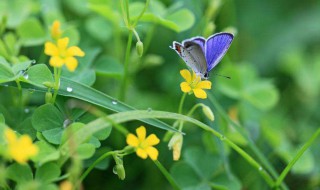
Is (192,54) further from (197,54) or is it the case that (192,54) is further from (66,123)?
(66,123)

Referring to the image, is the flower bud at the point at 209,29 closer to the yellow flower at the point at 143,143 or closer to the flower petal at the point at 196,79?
the flower petal at the point at 196,79

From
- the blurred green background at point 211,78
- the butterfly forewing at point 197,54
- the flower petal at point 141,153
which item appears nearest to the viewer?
the flower petal at point 141,153

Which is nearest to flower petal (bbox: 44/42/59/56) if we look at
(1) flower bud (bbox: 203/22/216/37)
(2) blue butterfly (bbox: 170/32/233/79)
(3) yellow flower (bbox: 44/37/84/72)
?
(3) yellow flower (bbox: 44/37/84/72)

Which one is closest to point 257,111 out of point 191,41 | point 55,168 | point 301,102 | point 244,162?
point 244,162

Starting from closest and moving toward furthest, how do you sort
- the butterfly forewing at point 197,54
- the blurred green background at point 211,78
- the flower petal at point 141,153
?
the flower petal at point 141,153 → the butterfly forewing at point 197,54 → the blurred green background at point 211,78

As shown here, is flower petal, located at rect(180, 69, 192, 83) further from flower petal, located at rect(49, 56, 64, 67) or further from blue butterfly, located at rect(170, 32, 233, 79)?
flower petal, located at rect(49, 56, 64, 67)

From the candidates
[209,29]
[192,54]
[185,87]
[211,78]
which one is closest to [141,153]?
[185,87]

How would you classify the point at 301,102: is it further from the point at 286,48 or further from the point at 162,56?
the point at 162,56

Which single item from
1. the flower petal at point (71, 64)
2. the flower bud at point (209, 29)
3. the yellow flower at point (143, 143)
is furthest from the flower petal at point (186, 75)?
the flower bud at point (209, 29)
